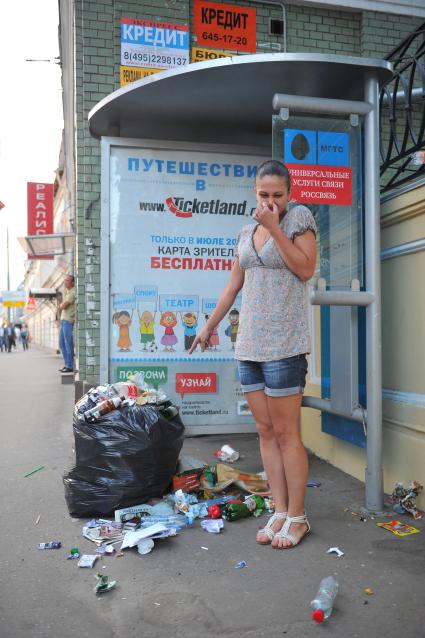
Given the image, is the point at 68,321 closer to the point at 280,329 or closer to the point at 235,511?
the point at 235,511

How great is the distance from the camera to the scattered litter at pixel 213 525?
298 cm

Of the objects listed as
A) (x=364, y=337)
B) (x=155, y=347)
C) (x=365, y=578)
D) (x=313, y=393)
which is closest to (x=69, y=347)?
(x=155, y=347)

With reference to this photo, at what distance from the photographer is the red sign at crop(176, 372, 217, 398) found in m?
4.80

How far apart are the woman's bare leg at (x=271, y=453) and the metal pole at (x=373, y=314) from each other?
586mm

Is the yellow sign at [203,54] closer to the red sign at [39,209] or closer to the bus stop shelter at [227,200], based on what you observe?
the bus stop shelter at [227,200]

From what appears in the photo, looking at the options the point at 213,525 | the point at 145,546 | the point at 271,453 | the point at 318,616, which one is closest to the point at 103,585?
the point at 145,546

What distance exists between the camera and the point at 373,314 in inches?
124

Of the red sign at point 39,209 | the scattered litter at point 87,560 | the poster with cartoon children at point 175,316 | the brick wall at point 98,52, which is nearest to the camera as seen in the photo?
the scattered litter at point 87,560

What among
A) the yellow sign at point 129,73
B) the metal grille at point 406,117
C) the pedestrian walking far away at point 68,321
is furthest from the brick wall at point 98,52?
the pedestrian walking far away at point 68,321

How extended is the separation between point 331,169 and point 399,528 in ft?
6.50

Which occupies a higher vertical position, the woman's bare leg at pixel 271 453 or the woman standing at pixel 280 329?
the woman standing at pixel 280 329

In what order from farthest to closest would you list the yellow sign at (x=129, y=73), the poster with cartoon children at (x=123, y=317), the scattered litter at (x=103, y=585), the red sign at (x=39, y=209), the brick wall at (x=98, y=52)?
the red sign at (x=39, y=209) < the yellow sign at (x=129, y=73) < the brick wall at (x=98, y=52) < the poster with cartoon children at (x=123, y=317) < the scattered litter at (x=103, y=585)

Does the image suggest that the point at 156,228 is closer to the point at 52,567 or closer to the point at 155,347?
the point at 155,347

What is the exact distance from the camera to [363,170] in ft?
10.6
